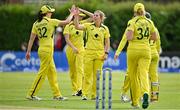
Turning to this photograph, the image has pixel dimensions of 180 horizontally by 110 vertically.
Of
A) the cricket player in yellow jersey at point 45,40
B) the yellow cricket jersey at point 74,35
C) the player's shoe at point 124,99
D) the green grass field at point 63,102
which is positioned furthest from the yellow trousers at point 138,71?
the yellow cricket jersey at point 74,35

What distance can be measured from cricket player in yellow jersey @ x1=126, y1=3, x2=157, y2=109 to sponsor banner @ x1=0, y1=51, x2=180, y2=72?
76.9 ft

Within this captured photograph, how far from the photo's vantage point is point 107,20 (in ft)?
176

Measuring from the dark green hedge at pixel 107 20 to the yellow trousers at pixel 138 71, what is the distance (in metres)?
31.0

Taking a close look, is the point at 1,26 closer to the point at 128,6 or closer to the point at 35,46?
the point at 35,46

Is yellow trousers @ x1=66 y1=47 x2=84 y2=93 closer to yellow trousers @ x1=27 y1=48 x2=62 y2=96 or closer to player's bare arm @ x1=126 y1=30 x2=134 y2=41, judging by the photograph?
yellow trousers @ x1=27 y1=48 x2=62 y2=96

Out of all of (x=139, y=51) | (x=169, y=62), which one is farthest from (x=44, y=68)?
(x=169, y=62)

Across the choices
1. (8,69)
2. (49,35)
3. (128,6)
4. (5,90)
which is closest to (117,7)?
(128,6)

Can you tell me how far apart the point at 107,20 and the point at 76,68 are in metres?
27.0

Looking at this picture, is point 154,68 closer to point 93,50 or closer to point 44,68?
point 93,50

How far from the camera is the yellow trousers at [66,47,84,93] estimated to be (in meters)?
26.5

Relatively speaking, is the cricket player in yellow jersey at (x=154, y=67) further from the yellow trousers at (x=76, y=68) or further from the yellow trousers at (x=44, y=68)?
the yellow trousers at (x=44, y=68)

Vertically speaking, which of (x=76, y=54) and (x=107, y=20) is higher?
(x=107, y=20)

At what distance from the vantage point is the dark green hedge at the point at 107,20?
53.7 metres

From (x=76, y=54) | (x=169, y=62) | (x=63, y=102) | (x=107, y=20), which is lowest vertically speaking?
(x=63, y=102)
